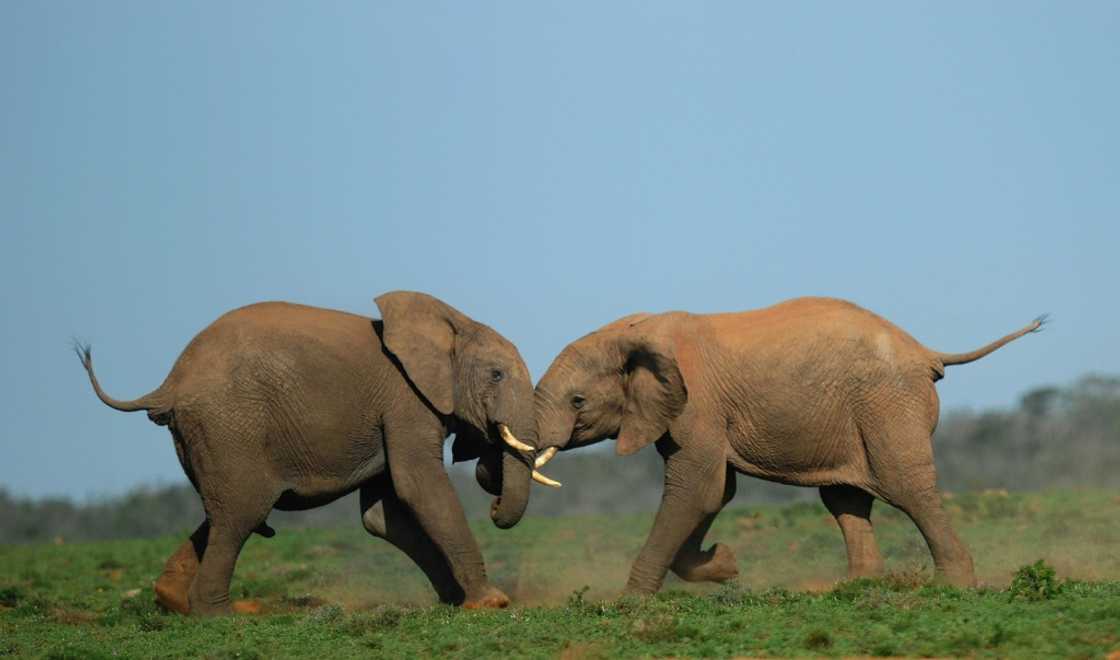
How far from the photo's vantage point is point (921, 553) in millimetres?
24172

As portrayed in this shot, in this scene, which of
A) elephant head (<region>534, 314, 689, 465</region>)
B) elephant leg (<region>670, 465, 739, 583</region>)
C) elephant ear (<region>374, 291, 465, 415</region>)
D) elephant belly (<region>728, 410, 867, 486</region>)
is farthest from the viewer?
elephant ear (<region>374, 291, 465, 415</region>)

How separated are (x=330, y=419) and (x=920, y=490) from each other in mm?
5880

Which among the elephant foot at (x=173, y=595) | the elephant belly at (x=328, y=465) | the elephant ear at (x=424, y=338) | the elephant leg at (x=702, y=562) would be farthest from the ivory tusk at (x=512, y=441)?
the elephant foot at (x=173, y=595)

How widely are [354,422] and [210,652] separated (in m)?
3.86

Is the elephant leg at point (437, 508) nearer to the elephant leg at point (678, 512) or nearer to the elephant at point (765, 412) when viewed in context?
the elephant at point (765, 412)

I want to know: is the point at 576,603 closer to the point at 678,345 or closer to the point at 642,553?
the point at 642,553

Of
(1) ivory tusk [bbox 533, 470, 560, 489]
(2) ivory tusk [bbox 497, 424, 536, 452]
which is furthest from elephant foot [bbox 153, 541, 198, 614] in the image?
(1) ivory tusk [bbox 533, 470, 560, 489]

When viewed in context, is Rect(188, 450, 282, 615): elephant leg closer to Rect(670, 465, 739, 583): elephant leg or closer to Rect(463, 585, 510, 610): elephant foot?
Rect(463, 585, 510, 610): elephant foot

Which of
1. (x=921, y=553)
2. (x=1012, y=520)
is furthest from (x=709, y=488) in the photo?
(x=1012, y=520)

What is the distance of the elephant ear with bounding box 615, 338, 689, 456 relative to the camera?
18.2m

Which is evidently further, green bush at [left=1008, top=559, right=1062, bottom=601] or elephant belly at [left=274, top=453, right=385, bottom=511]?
elephant belly at [left=274, top=453, right=385, bottom=511]

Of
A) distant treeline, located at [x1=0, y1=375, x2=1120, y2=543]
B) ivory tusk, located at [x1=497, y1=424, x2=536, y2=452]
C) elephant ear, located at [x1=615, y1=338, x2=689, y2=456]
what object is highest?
distant treeline, located at [x1=0, y1=375, x2=1120, y2=543]

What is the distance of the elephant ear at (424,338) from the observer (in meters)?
18.9

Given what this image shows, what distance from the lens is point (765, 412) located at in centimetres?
1819
